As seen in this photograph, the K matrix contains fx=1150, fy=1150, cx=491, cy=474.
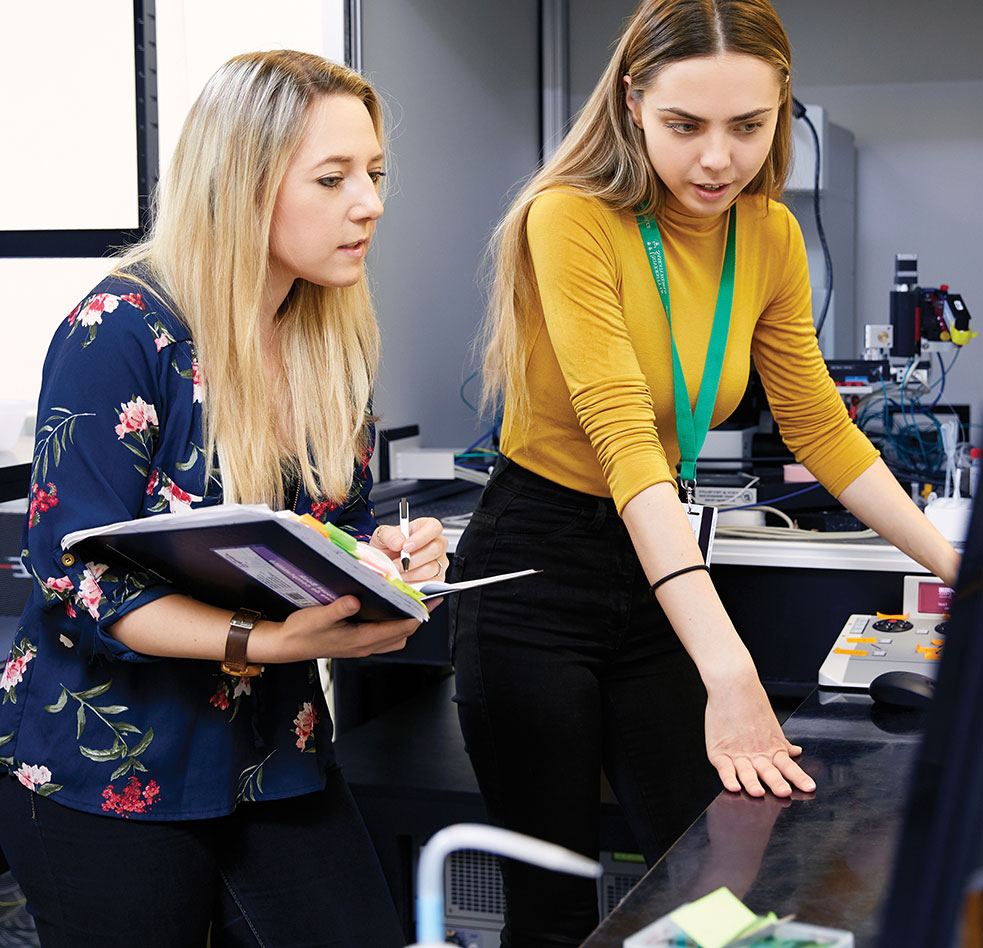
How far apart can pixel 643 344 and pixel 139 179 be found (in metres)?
1.24

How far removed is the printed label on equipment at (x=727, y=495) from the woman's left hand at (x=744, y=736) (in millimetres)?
1080

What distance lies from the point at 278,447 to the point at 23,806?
0.43 metres

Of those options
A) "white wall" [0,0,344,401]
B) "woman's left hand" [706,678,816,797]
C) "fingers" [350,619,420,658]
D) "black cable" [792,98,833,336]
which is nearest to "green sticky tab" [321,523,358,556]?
"fingers" [350,619,420,658]

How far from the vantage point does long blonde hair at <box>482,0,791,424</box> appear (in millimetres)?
1279

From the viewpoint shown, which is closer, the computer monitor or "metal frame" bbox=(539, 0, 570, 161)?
the computer monitor

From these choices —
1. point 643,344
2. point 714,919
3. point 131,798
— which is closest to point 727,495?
point 643,344

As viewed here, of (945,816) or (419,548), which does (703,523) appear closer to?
(419,548)

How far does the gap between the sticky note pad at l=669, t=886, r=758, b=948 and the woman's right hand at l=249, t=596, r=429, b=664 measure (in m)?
0.43

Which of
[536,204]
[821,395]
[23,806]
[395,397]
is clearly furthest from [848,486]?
[395,397]

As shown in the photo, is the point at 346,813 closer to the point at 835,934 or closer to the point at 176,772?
the point at 176,772

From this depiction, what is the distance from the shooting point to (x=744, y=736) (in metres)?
1.10

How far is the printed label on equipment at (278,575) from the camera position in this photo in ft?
3.19

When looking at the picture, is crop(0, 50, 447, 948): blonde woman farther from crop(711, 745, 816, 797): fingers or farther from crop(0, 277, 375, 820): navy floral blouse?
crop(711, 745, 816, 797): fingers

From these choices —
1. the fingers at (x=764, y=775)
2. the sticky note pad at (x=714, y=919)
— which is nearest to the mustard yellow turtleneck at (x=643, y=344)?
the fingers at (x=764, y=775)
